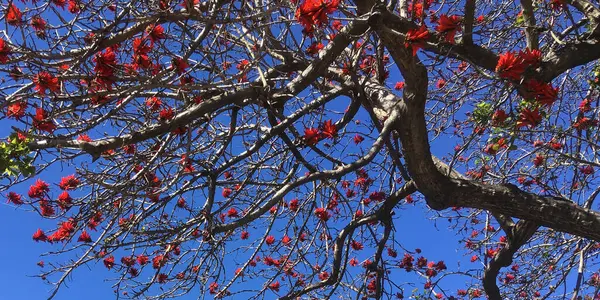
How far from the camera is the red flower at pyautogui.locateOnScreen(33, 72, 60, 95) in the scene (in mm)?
2322

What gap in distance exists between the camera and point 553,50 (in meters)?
2.97

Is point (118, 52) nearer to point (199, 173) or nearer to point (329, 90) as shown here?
point (199, 173)

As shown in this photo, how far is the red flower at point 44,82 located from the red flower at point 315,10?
1254 mm

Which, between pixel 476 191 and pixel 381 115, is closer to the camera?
pixel 476 191

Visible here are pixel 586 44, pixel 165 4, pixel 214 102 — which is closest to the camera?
pixel 165 4

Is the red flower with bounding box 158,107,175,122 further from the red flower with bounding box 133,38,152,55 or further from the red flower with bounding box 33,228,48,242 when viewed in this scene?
the red flower with bounding box 33,228,48,242

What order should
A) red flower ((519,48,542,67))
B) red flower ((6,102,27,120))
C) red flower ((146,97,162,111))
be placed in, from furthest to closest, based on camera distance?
red flower ((146,97,162,111)), red flower ((6,102,27,120)), red flower ((519,48,542,67))

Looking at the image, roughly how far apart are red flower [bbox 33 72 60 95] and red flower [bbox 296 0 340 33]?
49.4 inches

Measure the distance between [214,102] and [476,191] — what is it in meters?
1.90

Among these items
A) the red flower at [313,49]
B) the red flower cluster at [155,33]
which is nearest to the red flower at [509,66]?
the red flower at [313,49]

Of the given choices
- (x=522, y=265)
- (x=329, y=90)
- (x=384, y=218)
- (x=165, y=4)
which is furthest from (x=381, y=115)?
(x=522, y=265)

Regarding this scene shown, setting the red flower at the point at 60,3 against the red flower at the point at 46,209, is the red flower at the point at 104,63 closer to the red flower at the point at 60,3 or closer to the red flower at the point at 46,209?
the red flower at the point at 60,3

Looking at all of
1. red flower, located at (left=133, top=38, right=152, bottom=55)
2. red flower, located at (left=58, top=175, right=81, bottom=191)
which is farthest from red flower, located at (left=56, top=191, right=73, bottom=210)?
red flower, located at (left=133, top=38, right=152, bottom=55)

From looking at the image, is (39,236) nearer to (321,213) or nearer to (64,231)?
(64,231)
